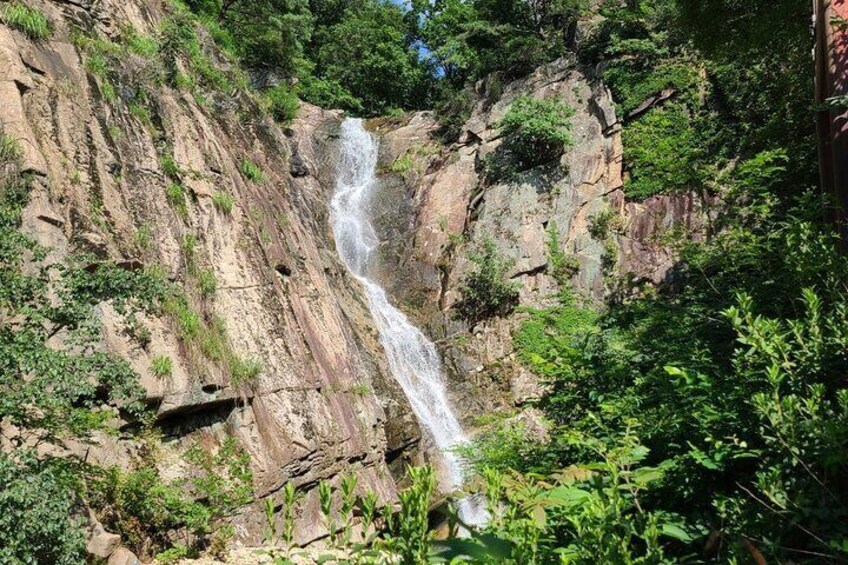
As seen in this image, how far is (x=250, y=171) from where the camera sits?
13.9 m

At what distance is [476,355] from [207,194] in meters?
9.38

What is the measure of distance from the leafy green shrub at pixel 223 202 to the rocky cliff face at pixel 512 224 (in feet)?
26.1

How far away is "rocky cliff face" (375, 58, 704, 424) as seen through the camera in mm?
18094

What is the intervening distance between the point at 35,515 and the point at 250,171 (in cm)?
1006

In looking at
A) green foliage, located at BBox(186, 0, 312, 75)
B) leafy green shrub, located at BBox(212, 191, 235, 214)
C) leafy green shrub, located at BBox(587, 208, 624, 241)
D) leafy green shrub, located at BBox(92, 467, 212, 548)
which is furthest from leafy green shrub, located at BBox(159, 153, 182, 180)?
green foliage, located at BBox(186, 0, 312, 75)

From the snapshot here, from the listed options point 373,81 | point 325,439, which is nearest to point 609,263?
point 325,439

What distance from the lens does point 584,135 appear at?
21.1 m

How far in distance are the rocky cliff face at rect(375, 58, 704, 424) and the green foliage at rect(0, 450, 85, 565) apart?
1198 cm

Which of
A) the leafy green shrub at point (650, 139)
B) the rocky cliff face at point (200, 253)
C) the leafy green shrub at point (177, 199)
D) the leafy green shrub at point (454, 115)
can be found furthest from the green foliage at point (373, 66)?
the leafy green shrub at point (177, 199)

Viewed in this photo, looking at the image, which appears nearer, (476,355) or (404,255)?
(476,355)

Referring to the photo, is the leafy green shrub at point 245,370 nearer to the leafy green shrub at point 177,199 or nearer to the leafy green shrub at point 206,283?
the leafy green shrub at point 206,283

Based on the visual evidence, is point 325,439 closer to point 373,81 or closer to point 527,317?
point 527,317

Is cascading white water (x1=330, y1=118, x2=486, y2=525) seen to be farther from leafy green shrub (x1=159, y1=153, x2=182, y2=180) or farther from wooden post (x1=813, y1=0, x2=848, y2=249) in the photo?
wooden post (x1=813, y1=0, x2=848, y2=249)

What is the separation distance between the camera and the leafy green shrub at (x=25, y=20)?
33.3ft
